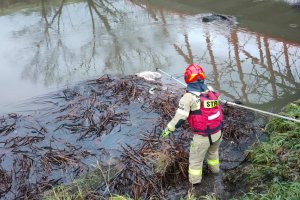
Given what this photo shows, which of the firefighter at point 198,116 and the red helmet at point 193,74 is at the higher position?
the red helmet at point 193,74

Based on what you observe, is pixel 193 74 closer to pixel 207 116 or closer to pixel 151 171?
pixel 207 116

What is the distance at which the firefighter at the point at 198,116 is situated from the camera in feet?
14.6

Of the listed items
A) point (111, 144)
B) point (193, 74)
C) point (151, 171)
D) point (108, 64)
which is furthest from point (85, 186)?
point (108, 64)

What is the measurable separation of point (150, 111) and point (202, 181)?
2.03 metres

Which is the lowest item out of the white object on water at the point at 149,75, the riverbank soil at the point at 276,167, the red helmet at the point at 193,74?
the riverbank soil at the point at 276,167

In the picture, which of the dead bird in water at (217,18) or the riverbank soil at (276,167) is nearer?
the riverbank soil at (276,167)

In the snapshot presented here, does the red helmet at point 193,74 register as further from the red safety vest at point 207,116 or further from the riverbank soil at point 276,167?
the riverbank soil at point 276,167

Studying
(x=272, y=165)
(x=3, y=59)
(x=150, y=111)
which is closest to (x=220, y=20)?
(x=150, y=111)

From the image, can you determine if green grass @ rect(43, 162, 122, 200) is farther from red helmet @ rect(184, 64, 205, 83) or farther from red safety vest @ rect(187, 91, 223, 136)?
red helmet @ rect(184, 64, 205, 83)

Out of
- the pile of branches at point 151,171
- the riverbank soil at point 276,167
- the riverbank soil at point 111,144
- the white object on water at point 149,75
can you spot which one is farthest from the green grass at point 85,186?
the white object on water at point 149,75

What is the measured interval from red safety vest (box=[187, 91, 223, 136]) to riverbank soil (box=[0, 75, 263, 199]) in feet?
2.39

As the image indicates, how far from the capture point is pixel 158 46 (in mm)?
9930

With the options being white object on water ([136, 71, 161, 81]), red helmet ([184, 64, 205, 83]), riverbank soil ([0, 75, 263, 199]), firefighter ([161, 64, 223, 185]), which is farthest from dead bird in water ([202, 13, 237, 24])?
red helmet ([184, 64, 205, 83])

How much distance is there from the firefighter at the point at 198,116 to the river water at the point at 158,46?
2545 millimetres
